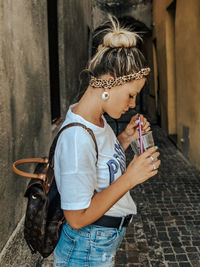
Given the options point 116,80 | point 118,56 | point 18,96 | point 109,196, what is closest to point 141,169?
point 109,196

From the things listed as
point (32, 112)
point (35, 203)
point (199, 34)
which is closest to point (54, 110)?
point (32, 112)

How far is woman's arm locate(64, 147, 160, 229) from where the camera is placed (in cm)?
138

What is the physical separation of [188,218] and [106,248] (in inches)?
114

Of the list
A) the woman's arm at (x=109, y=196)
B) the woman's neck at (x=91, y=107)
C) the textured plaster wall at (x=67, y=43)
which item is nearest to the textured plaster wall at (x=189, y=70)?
the textured plaster wall at (x=67, y=43)

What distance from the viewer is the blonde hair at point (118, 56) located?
1.48 metres

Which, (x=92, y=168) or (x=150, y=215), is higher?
(x=92, y=168)

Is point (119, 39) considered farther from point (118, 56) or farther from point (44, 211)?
point (44, 211)

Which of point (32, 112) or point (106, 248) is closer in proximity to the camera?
point (106, 248)

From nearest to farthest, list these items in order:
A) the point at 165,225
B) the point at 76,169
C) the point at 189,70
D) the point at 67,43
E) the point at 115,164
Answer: the point at 76,169, the point at 115,164, the point at 165,225, the point at 189,70, the point at 67,43

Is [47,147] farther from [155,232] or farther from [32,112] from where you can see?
[155,232]

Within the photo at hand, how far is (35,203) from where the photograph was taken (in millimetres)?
1575

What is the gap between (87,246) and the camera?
1.56 metres

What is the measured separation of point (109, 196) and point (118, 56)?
0.64 metres

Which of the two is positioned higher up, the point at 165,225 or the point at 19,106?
the point at 19,106
